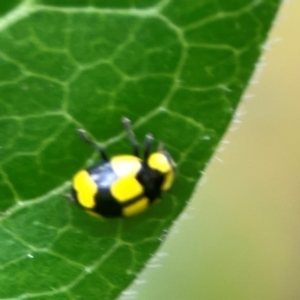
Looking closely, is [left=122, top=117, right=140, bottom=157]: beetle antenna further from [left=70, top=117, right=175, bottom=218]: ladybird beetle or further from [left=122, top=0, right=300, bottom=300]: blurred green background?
[left=122, top=0, right=300, bottom=300]: blurred green background

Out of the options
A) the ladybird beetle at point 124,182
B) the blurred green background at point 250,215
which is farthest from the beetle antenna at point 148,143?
the blurred green background at point 250,215

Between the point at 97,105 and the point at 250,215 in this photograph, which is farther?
the point at 250,215

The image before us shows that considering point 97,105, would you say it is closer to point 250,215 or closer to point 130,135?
point 130,135

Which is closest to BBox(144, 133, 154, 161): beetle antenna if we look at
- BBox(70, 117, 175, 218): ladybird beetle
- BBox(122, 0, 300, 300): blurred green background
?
BBox(70, 117, 175, 218): ladybird beetle

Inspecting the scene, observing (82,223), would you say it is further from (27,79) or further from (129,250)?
(27,79)

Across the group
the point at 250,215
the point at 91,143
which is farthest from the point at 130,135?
the point at 250,215

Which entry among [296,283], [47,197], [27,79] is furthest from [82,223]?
[296,283]

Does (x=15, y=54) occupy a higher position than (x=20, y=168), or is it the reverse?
(x=15, y=54)

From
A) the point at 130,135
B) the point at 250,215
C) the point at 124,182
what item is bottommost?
the point at 250,215
